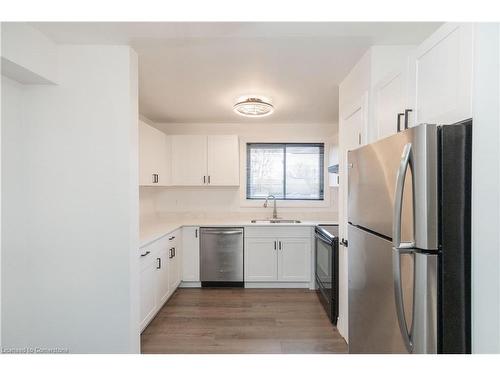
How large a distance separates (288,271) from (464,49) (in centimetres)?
310

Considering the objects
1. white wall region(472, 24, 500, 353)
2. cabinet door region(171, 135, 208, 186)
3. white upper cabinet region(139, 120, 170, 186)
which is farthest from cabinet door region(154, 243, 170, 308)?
white wall region(472, 24, 500, 353)

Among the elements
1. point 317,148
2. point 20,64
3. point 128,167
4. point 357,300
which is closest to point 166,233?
point 128,167

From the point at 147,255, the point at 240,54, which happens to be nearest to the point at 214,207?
the point at 147,255

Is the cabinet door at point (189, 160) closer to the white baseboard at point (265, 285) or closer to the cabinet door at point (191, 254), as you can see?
Result: the cabinet door at point (191, 254)

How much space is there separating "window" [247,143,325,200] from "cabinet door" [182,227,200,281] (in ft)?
3.88

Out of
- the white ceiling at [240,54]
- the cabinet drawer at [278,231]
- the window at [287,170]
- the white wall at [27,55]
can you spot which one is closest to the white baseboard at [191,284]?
the cabinet drawer at [278,231]

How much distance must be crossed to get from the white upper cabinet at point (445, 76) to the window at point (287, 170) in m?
2.95

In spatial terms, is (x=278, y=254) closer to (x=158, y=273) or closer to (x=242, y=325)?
(x=242, y=325)

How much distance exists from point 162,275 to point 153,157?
4.67 ft

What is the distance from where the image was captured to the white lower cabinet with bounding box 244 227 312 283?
11.9 feet

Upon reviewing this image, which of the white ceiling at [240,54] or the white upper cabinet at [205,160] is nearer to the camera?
the white ceiling at [240,54]

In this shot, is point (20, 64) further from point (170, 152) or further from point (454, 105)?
point (170, 152)

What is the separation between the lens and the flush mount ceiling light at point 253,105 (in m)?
2.86

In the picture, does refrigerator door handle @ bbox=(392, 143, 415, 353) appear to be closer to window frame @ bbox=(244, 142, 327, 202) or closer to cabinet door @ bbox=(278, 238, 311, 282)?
cabinet door @ bbox=(278, 238, 311, 282)
